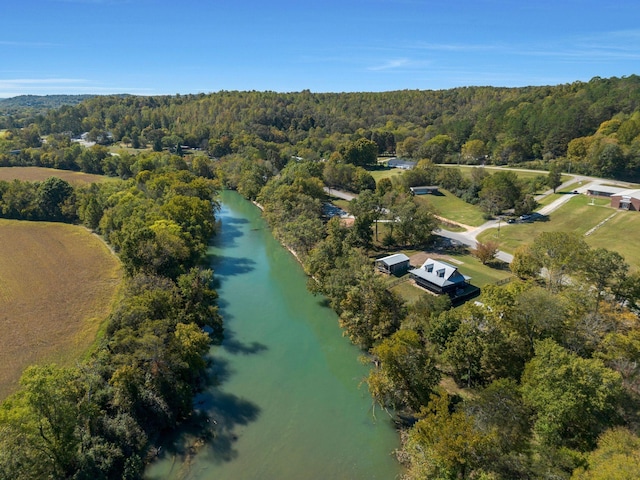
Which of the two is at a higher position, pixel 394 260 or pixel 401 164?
pixel 401 164

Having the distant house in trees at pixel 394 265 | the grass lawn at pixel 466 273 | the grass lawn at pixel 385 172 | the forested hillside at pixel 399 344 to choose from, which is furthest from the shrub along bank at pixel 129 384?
the grass lawn at pixel 385 172

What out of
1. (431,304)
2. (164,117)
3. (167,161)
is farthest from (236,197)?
(164,117)

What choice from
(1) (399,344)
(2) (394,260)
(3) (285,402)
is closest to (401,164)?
(2) (394,260)

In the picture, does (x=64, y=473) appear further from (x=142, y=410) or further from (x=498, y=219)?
(x=498, y=219)

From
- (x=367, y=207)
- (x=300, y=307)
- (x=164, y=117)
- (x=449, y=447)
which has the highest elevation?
(x=164, y=117)

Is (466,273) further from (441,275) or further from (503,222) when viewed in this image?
(503,222)
